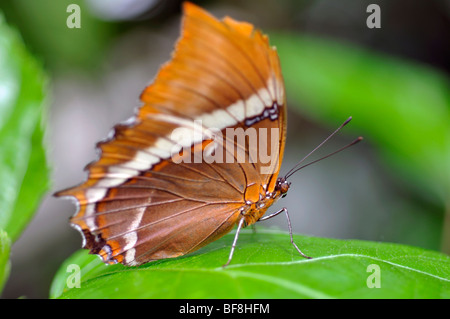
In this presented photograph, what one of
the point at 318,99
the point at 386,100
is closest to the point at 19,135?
the point at 318,99

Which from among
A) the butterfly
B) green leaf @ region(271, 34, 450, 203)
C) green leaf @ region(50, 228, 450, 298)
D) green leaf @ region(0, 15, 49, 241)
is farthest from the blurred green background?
green leaf @ region(50, 228, 450, 298)

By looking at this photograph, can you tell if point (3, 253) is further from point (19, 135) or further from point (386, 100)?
point (386, 100)

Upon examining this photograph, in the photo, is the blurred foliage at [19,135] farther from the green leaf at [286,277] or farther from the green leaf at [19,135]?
the green leaf at [286,277]

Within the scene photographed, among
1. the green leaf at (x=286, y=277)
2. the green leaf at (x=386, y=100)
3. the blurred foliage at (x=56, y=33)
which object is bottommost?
the green leaf at (x=286, y=277)

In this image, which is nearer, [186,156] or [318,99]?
[186,156]

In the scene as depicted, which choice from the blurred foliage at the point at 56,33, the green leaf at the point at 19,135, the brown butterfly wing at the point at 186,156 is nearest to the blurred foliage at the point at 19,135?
the green leaf at the point at 19,135
